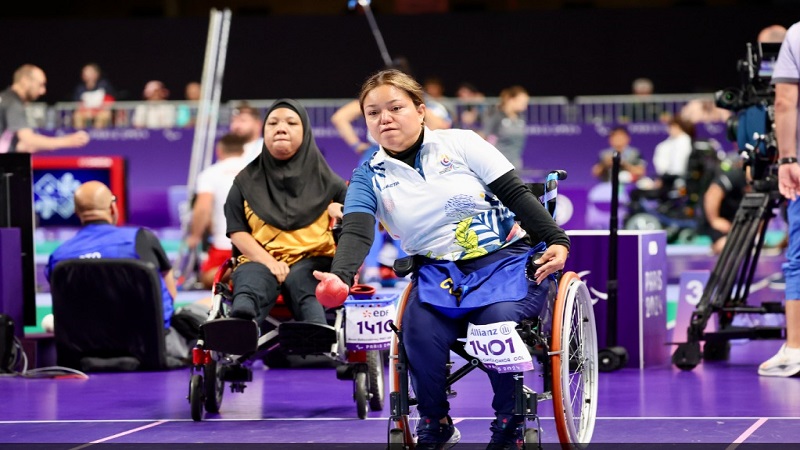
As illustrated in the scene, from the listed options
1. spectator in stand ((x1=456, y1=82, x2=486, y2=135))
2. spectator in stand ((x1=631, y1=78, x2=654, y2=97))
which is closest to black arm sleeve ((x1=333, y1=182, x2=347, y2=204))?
spectator in stand ((x1=456, y1=82, x2=486, y2=135))

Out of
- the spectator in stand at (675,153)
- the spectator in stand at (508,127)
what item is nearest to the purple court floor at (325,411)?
the spectator in stand at (508,127)

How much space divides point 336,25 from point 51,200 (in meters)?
8.78

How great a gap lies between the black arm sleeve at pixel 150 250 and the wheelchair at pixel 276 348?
137cm

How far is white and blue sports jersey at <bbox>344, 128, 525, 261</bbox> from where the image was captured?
13.0 feet

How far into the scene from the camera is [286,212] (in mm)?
5719

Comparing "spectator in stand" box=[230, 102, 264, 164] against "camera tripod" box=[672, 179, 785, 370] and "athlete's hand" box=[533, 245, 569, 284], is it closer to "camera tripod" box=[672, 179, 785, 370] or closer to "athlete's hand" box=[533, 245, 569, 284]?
"camera tripod" box=[672, 179, 785, 370]

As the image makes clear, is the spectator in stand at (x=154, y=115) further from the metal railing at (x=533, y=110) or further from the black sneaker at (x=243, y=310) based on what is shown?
the black sneaker at (x=243, y=310)

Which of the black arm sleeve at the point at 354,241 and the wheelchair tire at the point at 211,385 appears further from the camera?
the wheelchair tire at the point at 211,385

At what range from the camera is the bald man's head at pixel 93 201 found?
6.93 meters

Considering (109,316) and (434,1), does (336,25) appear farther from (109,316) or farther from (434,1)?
(109,316)

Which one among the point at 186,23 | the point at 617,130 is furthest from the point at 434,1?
the point at 617,130

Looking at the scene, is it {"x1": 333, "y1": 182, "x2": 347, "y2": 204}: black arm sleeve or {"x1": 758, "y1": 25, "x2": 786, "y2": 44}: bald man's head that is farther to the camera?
{"x1": 758, "y1": 25, "x2": 786, "y2": 44}: bald man's head

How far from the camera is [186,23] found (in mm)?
19203

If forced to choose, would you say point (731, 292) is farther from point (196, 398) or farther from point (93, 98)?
point (93, 98)
